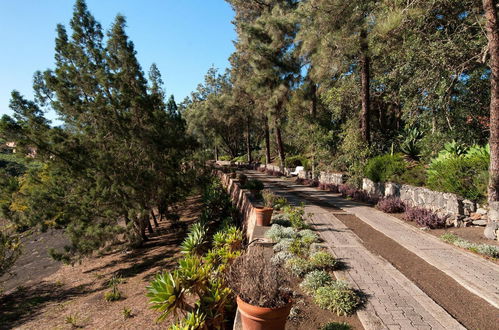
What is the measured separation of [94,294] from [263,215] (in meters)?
7.47

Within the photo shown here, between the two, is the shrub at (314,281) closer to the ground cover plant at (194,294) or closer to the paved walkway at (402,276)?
the paved walkway at (402,276)

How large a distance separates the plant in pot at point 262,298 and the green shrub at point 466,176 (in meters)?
8.01

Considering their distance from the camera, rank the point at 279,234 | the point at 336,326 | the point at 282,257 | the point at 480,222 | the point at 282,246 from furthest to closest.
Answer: the point at 480,222, the point at 279,234, the point at 282,246, the point at 282,257, the point at 336,326

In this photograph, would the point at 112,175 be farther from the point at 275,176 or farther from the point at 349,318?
the point at 275,176

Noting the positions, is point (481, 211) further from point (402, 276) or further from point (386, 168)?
point (402, 276)

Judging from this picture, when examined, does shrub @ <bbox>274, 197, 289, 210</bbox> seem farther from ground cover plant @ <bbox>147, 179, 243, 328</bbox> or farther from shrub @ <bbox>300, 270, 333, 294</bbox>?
shrub @ <bbox>300, 270, 333, 294</bbox>

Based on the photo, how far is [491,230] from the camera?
727 centimetres

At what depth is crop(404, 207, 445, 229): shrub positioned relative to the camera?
27.7 feet

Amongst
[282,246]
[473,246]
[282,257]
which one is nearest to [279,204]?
[282,246]

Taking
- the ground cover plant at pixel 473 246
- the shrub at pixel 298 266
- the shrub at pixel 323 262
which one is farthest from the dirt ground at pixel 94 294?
the ground cover plant at pixel 473 246

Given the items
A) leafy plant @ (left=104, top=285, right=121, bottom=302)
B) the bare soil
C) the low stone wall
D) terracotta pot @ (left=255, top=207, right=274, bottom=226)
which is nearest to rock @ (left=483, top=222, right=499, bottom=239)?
the bare soil

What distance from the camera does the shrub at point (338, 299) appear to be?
13.7 feet

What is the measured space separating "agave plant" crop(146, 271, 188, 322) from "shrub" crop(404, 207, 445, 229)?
26.6 ft

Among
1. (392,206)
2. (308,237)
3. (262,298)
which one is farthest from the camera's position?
(392,206)
